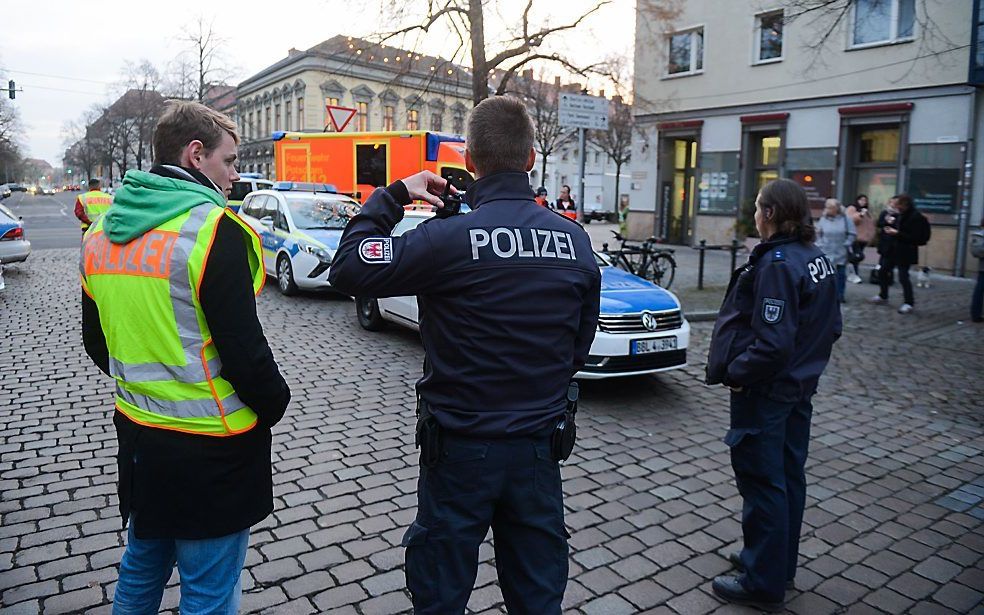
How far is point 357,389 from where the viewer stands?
7.09m

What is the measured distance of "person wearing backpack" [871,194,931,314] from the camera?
40.1 feet

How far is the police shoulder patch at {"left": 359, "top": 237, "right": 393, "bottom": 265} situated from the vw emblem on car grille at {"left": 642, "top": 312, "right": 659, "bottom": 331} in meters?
4.95

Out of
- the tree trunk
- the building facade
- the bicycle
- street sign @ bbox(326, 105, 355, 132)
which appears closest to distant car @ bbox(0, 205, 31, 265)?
street sign @ bbox(326, 105, 355, 132)

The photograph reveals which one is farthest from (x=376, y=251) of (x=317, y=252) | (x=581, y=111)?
(x=317, y=252)

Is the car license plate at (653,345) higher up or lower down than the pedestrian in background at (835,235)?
lower down

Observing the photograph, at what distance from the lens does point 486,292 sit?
2.24 metres

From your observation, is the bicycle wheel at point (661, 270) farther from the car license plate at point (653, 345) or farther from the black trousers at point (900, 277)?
the car license plate at point (653, 345)

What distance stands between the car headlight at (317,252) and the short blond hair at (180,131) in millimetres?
9282

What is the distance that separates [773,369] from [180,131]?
8.50 ft

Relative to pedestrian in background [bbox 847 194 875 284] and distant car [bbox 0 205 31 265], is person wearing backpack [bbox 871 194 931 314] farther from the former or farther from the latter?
distant car [bbox 0 205 31 265]

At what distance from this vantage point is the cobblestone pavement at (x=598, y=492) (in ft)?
11.7

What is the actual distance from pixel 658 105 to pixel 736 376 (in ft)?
75.5

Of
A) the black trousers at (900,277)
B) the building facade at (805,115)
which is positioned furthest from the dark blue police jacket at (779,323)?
the building facade at (805,115)

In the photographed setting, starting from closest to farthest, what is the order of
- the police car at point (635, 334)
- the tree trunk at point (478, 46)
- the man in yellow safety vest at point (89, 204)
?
1. the police car at point (635, 334)
2. the man in yellow safety vest at point (89, 204)
3. the tree trunk at point (478, 46)
